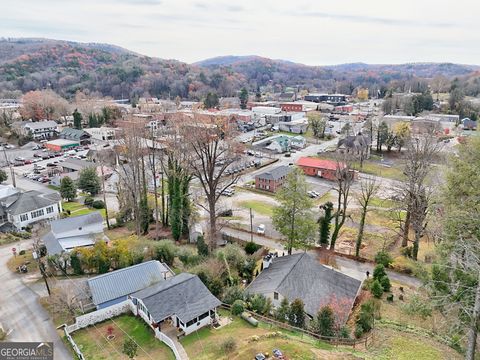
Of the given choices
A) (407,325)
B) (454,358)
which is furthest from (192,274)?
(454,358)

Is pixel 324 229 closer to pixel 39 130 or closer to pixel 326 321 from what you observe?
pixel 326 321

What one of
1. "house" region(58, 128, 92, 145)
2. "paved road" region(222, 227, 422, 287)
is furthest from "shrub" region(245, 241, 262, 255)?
"house" region(58, 128, 92, 145)

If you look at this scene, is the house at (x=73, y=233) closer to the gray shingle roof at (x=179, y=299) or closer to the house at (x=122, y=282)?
the house at (x=122, y=282)

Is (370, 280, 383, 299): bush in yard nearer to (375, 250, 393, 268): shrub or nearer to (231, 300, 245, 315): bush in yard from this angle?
(375, 250, 393, 268): shrub

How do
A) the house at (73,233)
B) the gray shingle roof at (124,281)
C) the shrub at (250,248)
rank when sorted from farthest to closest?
the shrub at (250,248), the house at (73,233), the gray shingle roof at (124,281)

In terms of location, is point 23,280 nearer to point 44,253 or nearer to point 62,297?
point 44,253

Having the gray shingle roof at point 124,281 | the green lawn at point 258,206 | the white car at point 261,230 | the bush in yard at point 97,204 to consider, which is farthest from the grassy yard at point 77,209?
the gray shingle roof at point 124,281
